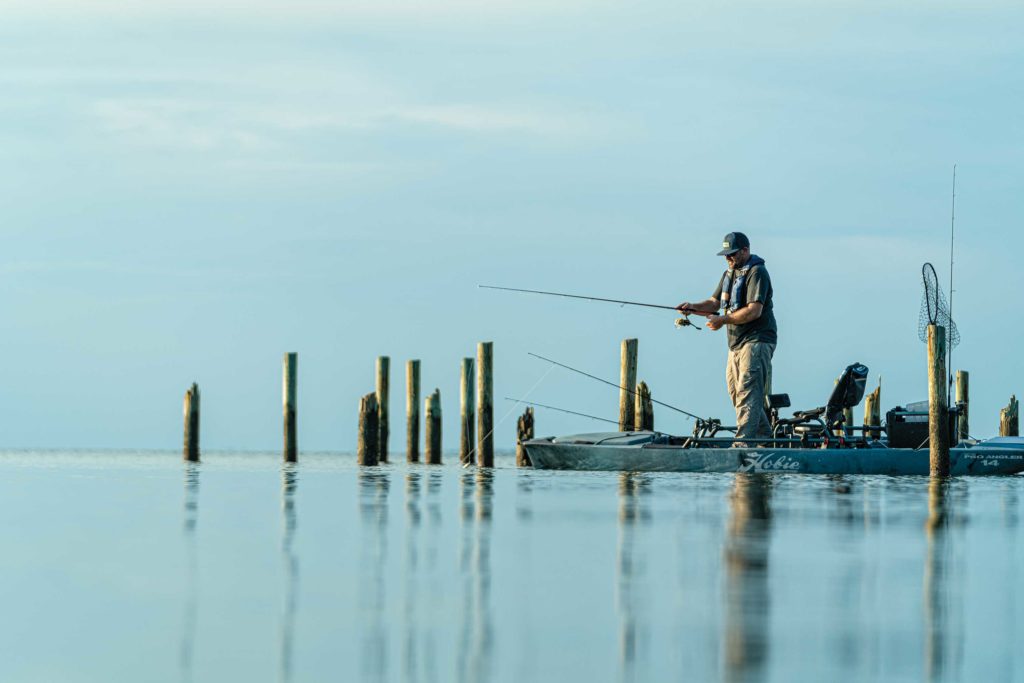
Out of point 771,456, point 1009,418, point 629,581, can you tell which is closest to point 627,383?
point 771,456

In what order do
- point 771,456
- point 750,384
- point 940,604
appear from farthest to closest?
point 771,456 → point 750,384 → point 940,604

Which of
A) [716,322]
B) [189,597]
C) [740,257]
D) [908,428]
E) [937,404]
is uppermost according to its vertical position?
[740,257]

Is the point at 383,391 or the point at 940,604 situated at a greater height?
the point at 383,391

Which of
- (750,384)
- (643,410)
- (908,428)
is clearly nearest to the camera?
(750,384)

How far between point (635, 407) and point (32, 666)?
1770 centimetres

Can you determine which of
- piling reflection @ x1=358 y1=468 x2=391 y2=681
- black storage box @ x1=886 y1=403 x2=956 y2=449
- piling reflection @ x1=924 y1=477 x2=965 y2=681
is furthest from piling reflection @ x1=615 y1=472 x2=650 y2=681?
black storage box @ x1=886 y1=403 x2=956 y2=449

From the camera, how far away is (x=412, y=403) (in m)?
28.3

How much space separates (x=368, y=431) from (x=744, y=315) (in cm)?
1214

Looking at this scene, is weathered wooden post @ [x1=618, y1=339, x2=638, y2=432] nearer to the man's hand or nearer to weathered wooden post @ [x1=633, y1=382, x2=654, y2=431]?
weathered wooden post @ [x1=633, y1=382, x2=654, y2=431]

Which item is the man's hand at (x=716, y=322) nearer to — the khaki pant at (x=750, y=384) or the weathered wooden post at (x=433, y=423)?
the khaki pant at (x=750, y=384)

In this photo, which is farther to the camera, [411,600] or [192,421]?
[192,421]

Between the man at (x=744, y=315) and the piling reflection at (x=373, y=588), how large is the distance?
4805 mm

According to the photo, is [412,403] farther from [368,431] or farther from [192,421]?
[192,421]

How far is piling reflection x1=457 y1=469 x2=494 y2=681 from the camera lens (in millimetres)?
5438
